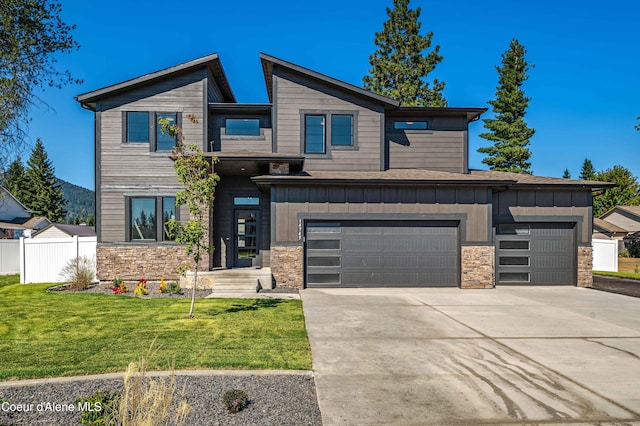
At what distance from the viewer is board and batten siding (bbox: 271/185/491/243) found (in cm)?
1275

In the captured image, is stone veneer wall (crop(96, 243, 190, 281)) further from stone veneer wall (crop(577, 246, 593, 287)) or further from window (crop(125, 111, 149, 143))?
stone veneer wall (crop(577, 246, 593, 287))

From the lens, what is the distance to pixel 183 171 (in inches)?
316

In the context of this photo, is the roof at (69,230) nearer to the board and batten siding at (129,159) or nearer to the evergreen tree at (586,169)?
the board and batten siding at (129,159)

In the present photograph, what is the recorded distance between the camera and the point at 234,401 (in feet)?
13.1

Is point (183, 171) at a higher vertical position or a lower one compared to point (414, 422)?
higher

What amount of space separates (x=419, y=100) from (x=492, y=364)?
25939 millimetres

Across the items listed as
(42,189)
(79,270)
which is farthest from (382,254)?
(42,189)

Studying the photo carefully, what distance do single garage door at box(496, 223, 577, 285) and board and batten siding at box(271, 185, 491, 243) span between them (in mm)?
1319

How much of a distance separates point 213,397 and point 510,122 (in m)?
33.4

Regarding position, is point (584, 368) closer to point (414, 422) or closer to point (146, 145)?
point (414, 422)

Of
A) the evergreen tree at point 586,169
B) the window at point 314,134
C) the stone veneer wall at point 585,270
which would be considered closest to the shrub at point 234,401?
the window at point 314,134

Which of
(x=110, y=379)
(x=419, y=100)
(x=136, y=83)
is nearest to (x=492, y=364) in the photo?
(x=110, y=379)

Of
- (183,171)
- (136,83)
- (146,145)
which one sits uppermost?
(136,83)

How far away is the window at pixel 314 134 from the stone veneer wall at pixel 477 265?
6.37m
